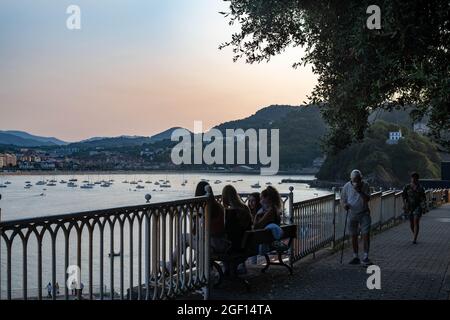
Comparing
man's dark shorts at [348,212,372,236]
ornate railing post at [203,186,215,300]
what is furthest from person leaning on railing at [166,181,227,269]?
man's dark shorts at [348,212,372,236]

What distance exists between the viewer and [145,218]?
21.5 ft

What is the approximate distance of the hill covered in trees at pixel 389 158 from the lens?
156 meters

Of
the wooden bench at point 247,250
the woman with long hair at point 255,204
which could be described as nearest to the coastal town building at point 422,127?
the woman with long hair at point 255,204

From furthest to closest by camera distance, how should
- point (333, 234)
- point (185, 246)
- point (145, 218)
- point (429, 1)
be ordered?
1. point (333, 234)
2. point (429, 1)
3. point (185, 246)
4. point (145, 218)

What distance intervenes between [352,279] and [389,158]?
156789 mm

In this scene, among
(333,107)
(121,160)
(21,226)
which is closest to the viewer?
(21,226)

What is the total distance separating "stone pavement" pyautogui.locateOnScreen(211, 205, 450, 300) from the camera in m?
8.47

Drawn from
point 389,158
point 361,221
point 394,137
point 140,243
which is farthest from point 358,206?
point 394,137

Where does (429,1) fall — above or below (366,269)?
above

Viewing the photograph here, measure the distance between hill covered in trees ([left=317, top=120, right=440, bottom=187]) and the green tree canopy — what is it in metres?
144

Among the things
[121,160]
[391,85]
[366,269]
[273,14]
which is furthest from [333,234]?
[121,160]

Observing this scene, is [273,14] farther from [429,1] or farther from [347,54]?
[429,1]
